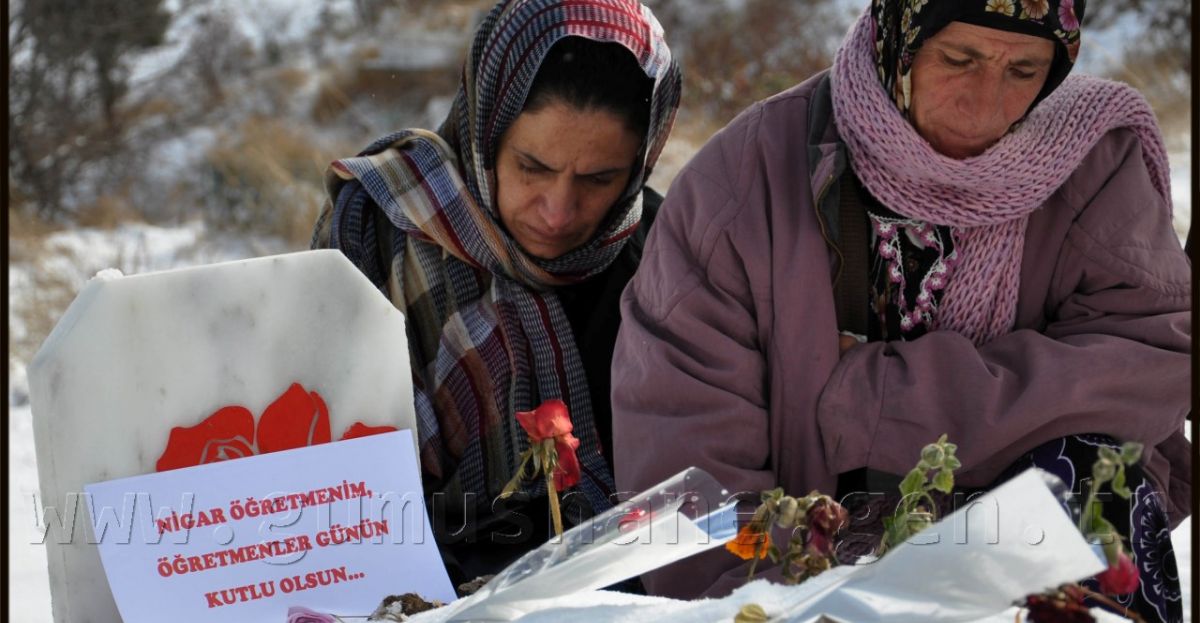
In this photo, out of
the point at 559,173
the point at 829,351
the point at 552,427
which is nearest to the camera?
the point at 552,427

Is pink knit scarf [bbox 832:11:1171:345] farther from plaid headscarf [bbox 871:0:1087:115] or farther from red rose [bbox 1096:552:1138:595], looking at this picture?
red rose [bbox 1096:552:1138:595]

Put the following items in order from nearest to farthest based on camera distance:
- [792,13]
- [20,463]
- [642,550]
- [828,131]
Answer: [642,550] < [828,131] < [20,463] < [792,13]

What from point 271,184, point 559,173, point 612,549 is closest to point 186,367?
point 612,549

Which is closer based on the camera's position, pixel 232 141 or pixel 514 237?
pixel 514 237

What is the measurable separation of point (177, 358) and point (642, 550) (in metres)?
0.71

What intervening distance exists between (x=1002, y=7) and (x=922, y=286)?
46 centimetres

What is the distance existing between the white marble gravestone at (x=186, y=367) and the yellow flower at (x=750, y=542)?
0.67m

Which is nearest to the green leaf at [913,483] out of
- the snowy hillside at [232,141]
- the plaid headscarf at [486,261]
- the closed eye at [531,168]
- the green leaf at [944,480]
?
the green leaf at [944,480]

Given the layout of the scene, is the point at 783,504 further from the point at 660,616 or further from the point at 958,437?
the point at 958,437

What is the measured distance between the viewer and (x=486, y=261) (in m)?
2.63

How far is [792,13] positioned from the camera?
1066 cm

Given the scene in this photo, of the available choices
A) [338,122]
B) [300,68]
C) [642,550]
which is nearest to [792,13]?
[338,122]

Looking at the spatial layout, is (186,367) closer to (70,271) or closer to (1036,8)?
(1036,8)

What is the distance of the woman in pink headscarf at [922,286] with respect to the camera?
2.05 meters
